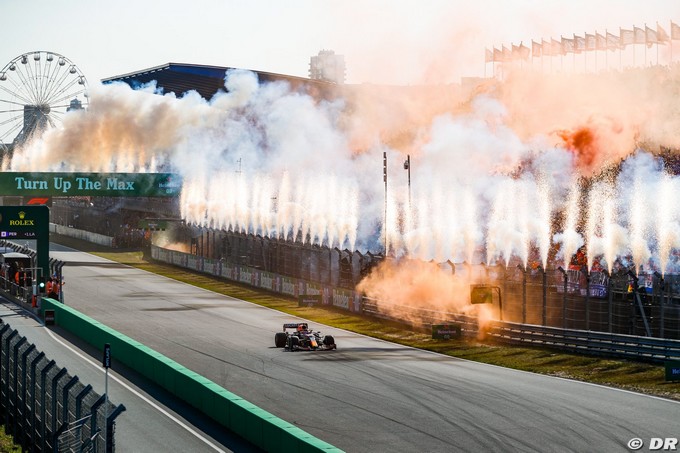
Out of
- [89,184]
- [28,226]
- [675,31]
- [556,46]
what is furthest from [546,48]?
[28,226]

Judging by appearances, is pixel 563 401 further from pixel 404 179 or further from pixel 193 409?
pixel 404 179

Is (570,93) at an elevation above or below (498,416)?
above

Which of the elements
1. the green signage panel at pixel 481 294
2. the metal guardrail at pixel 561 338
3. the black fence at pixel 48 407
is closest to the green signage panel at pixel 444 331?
the metal guardrail at pixel 561 338

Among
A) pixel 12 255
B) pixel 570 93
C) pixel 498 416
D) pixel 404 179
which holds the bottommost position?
pixel 498 416

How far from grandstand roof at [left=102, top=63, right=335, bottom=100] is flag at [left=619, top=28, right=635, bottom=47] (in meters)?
46.2

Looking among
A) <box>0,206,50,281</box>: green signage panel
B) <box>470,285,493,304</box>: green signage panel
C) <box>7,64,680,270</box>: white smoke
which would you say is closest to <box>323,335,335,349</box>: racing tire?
<box>470,285,493,304</box>: green signage panel

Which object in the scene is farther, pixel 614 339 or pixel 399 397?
pixel 614 339

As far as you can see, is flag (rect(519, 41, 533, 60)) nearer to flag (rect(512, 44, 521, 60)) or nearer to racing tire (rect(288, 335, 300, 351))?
flag (rect(512, 44, 521, 60))

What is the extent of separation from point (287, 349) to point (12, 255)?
25998mm

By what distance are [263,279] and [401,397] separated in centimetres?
3502

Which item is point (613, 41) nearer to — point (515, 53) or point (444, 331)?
point (515, 53)

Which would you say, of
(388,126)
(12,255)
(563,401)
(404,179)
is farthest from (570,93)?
(563,401)

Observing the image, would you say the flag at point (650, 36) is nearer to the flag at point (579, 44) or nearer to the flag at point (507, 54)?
the flag at point (579, 44)

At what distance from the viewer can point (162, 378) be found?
3136 cm
